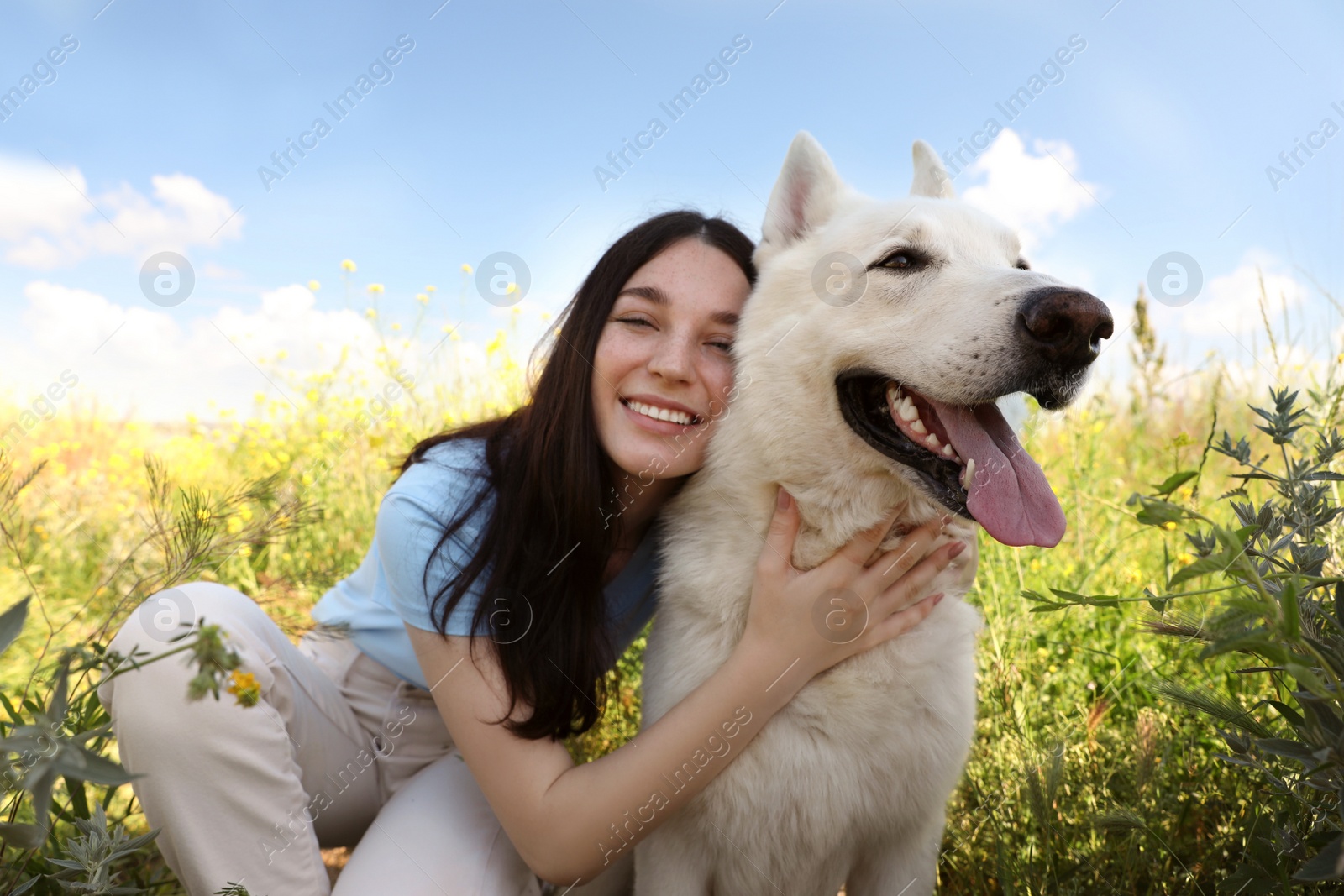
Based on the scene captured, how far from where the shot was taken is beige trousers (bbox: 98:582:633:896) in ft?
6.30

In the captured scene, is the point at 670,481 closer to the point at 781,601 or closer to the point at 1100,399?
the point at 781,601

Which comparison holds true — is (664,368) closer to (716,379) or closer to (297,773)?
(716,379)

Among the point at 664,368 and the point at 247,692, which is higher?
the point at 664,368

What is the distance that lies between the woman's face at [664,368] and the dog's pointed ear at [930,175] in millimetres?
809

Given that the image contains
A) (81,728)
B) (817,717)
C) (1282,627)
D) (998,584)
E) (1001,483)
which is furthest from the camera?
(998,584)

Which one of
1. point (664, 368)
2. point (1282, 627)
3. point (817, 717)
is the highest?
point (664, 368)

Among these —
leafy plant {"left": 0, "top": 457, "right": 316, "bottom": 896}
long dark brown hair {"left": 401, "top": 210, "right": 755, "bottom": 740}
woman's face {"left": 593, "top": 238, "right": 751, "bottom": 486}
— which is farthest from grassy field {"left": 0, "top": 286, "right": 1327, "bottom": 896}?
woman's face {"left": 593, "top": 238, "right": 751, "bottom": 486}

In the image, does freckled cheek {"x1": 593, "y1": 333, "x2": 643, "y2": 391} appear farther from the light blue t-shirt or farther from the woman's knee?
the woman's knee

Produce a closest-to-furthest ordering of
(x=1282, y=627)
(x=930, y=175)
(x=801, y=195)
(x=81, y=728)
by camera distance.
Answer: (x=1282, y=627) → (x=81, y=728) → (x=801, y=195) → (x=930, y=175)

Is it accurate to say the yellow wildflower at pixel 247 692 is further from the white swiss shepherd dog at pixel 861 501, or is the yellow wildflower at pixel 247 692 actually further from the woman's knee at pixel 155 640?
the white swiss shepherd dog at pixel 861 501

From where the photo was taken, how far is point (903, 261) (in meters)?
2.07

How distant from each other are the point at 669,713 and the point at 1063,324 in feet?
4.14

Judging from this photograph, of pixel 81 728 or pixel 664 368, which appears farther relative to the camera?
pixel 664 368

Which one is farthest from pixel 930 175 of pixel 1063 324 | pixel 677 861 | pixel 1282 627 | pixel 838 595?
pixel 677 861
